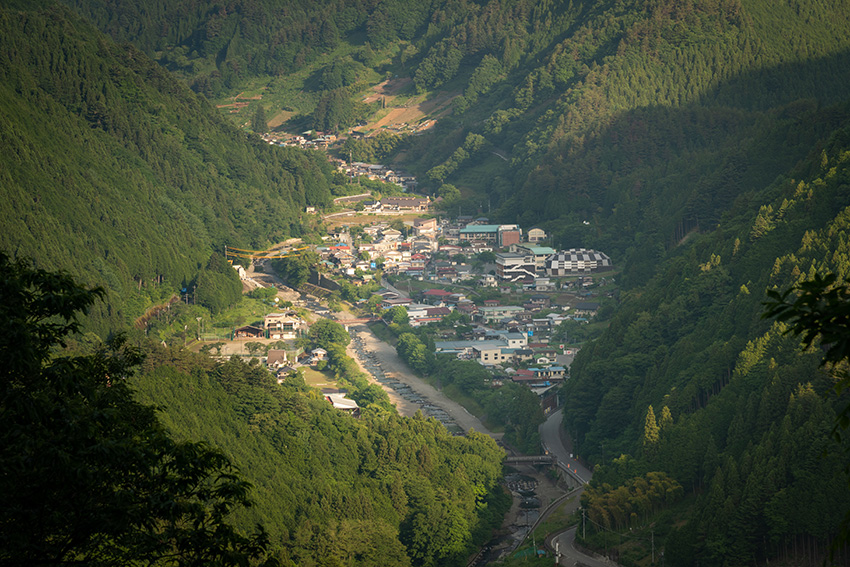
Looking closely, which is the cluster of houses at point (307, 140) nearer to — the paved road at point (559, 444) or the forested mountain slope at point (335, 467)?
the paved road at point (559, 444)

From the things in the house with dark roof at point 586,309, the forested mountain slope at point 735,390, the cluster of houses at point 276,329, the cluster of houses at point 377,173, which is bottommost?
the house with dark roof at point 586,309

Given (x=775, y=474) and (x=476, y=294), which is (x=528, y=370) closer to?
(x=476, y=294)

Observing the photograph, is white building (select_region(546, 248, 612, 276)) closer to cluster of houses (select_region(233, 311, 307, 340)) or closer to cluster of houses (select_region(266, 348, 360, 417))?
cluster of houses (select_region(233, 311, 307, 340))

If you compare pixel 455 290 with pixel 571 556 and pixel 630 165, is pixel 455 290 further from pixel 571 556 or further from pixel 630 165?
pixel 571 556

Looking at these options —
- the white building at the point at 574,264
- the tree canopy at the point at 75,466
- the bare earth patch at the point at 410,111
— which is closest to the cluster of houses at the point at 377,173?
the bare earth patch at the point at 410,111

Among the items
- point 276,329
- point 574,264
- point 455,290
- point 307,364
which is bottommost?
point 455,290

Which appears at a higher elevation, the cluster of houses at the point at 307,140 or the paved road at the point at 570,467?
the cluster of houses at the point at 307,140

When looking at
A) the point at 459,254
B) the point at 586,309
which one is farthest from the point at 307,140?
the point at 586,309

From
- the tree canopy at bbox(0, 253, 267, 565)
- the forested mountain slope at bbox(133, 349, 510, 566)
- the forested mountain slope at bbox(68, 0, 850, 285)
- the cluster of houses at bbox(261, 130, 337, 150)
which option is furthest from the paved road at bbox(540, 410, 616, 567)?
the cluster of houses at bbox(261, 130, 337, 150)
